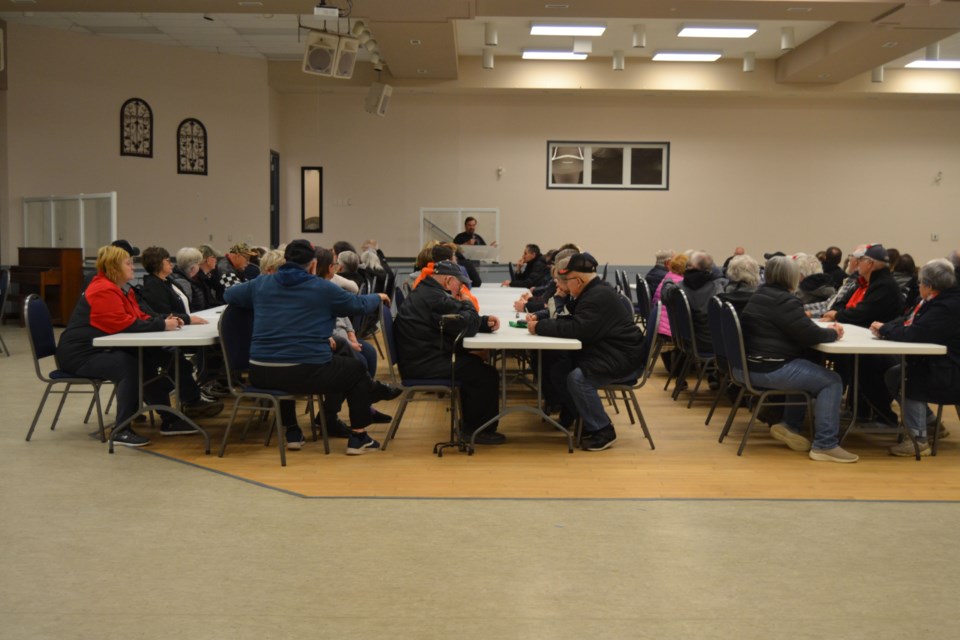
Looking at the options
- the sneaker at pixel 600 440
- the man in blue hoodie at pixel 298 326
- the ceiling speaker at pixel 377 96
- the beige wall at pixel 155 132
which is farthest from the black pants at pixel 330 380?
the beige wall at pixel 155 132

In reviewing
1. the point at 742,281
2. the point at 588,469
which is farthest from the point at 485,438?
the point at 742,281

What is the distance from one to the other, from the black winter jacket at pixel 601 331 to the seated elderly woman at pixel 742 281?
0.78m

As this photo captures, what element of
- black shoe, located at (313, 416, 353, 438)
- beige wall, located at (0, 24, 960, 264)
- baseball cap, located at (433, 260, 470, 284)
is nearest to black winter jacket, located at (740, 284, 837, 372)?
baseball cap, located at (433, 260, 470, 284)

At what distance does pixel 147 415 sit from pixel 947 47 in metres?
12.2

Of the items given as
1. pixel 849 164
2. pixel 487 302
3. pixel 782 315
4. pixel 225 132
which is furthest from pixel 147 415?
pixel 849 164

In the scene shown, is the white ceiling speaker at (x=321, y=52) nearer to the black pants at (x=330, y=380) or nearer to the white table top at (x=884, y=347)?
the black pants at (x=330, y=380)

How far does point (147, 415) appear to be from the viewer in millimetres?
6113

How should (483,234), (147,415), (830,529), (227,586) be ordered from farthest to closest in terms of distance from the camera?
(483,234), (147,415), (830,529), (227,586)

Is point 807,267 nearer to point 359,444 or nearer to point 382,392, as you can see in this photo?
point 382,392

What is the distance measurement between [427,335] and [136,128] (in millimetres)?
10046

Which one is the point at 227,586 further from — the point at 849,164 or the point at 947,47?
the point at 849,164

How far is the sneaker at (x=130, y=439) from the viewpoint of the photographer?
5.38m

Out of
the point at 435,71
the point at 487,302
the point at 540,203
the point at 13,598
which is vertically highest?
the point at 435,71

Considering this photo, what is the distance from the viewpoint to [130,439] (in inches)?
212
